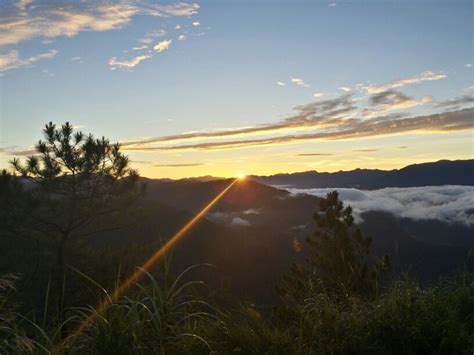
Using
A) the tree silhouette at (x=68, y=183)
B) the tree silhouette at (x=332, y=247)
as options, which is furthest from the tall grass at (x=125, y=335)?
the tree silhouette at (x=68, y=183)

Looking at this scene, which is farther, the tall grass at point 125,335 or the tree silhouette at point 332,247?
the tree silhouette at point 332,247

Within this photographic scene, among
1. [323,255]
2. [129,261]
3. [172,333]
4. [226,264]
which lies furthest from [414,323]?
[226,264]

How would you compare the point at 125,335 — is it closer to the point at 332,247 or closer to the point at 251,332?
the point at 251,332

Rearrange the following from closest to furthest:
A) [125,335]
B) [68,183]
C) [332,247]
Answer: [125,335] → [332,247] → [68,183]

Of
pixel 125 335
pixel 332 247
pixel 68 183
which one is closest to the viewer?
pixel 125 335

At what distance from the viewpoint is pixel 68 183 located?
67.4 ft

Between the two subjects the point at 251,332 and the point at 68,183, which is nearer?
the point at 251,332

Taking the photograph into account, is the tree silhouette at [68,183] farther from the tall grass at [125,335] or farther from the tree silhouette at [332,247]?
the tall grass at [125,335]

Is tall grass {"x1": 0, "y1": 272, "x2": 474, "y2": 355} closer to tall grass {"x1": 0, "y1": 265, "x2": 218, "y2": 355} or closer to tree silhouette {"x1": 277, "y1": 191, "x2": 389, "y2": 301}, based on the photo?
tall grass {"x1": 0, "y1": 265, "x2": 218, "y2": 355}

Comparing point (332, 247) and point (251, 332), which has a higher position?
point (251, 332)

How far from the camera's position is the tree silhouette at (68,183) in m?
19.9

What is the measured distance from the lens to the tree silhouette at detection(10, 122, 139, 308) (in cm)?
1992

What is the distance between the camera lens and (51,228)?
828 inches

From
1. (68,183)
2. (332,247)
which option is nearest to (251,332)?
(332,247)
